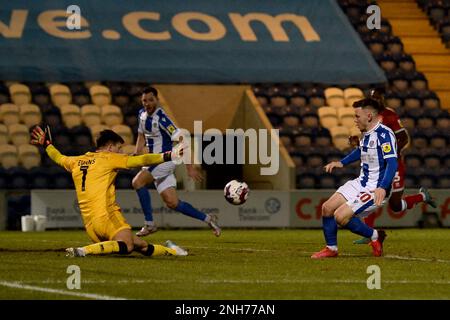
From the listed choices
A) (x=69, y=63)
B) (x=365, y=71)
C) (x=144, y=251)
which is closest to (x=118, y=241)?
(x=144, y=251)

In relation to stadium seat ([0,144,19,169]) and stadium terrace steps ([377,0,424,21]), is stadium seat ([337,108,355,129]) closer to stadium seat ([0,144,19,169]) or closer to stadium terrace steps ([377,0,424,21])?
stadium terrace steps ([377,0,424,21])

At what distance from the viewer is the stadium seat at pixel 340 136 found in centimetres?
2533

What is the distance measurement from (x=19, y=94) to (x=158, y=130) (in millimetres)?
9063

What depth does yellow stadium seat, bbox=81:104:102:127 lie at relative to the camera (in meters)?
24.3

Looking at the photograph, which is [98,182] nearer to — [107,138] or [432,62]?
[107,138]

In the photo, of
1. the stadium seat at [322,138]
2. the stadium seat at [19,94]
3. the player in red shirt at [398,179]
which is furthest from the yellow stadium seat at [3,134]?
the player in red shirt at [398,179]

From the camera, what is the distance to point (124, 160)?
39.7 feet

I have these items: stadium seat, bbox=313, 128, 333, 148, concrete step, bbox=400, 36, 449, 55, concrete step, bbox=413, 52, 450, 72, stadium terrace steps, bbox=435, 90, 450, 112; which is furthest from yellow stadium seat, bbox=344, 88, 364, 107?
concrete step, bbox=400, 36, 449, 55

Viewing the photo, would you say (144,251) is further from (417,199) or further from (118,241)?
(417,199)

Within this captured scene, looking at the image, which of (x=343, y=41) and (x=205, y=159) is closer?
(x=205, y=159)

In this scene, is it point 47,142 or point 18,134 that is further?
point 18,134

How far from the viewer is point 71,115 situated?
2427cm

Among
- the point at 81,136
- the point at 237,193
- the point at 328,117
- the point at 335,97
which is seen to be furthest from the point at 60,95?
the point at 237,193

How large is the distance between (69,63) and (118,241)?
1425cm
